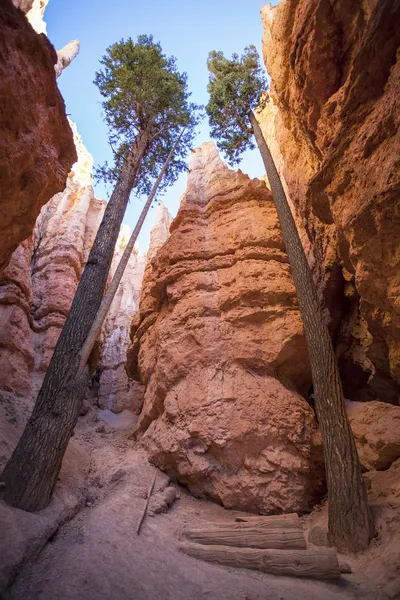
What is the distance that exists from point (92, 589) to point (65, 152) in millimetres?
7546

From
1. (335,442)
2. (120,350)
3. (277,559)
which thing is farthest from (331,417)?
(120,350)

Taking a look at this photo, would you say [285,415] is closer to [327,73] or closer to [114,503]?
[114,503]

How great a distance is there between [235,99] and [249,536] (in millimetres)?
13968

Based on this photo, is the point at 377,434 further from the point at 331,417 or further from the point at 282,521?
the point at 282,521

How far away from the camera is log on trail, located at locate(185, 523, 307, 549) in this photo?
4.80m

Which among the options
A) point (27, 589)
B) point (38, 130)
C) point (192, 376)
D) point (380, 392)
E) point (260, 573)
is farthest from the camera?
A: point (192, 376)

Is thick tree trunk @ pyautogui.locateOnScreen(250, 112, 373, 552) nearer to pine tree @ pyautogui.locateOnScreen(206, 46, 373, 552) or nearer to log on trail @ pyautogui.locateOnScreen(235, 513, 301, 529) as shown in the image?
pine tree @ pyautogui.locateOnScreen(206, 46, 373, 552)

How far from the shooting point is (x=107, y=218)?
829 cm

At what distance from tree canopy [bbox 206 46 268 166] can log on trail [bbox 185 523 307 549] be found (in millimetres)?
12581

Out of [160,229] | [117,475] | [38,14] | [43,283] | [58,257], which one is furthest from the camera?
[38,14]

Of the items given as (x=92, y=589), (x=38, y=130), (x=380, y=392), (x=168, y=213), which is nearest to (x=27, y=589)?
(x=92, y=589)

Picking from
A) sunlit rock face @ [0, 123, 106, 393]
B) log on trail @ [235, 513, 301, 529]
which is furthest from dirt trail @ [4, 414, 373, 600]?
sunlit rock face @ [0, 123, 106, 393]

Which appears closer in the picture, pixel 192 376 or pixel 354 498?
pixel 354 498

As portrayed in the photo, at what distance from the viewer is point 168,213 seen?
38594mm
